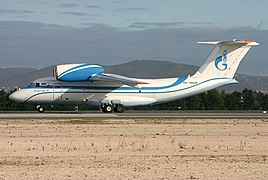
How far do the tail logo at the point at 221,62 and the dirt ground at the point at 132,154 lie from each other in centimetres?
2909

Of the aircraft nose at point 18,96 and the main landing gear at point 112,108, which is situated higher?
the aircraft nose at point 18,96

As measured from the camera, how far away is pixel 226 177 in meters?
16.2

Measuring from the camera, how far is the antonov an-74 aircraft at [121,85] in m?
59.6

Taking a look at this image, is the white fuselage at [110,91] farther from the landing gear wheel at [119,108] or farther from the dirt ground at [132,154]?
the dirt ground at [132,154]

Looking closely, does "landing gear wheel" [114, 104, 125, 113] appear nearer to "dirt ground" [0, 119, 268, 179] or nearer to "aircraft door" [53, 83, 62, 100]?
"aircraft door" [53, 83, 62, 100]

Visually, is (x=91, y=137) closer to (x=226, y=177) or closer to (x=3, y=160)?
(x=3, y=160)

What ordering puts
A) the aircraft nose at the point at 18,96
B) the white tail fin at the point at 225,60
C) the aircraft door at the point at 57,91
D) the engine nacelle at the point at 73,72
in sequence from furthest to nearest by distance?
1. the white tail fin at the point at 225,60
2. the aircraft nose at the point at 18,96
3. the aircraft door at the point at 57,91
4. the engine nacelle at the point at 73,72

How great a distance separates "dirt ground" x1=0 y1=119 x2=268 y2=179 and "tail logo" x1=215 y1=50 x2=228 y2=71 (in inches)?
1145

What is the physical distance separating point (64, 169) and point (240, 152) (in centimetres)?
770

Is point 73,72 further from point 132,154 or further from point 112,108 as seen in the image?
point 132,154

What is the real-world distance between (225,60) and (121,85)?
34.1 feet

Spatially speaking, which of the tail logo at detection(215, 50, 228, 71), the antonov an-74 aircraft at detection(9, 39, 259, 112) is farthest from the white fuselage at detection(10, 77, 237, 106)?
the tail logo at detection(215, 50, 228, 71)

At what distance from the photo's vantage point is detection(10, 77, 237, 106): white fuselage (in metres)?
60.5

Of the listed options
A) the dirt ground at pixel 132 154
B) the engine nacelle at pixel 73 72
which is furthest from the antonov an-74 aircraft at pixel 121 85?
the dirt ground at pixel 132 154
